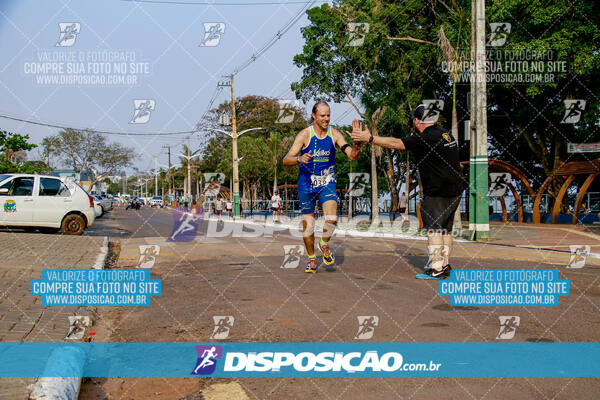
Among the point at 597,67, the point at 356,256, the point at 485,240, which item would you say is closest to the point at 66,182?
the point at 356,256

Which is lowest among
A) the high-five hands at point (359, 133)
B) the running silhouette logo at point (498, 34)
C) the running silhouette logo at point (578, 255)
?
the running silhouette logo at point (578, 255)

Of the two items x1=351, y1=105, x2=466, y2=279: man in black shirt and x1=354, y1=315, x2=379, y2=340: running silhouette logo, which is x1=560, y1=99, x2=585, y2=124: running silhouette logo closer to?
x1=351, y1=105, x2=466, y2=279: man in black shirt

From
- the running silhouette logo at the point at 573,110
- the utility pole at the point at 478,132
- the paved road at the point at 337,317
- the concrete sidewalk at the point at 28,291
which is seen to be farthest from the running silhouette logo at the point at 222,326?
the running silhouette logo at the point at 573,110

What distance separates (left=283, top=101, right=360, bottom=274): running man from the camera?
22.4 ft

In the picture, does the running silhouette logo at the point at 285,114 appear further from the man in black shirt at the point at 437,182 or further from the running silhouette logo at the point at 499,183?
the man in black shirt at the point at 437,182

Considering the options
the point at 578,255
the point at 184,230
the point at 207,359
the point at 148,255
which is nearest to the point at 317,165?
the point at 207,359

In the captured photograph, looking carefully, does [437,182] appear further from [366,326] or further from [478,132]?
[478,132]

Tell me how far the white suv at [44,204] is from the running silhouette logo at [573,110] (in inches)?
725

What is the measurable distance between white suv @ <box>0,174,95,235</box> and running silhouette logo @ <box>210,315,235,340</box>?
1229 cm

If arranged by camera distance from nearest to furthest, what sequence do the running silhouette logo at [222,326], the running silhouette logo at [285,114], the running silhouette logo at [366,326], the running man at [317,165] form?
the running silhouette logo at [366,326] → the running silhouette logo at [222,326] → the running man at [317,165] → the running silhouette logo at [285,114]

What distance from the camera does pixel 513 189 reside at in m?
25.9

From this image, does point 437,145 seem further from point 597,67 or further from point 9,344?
point 597,67

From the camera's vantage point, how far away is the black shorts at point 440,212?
666cm

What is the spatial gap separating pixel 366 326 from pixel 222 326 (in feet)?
3.73
